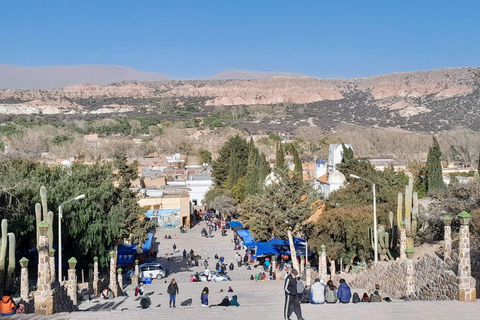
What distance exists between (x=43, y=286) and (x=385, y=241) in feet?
57.3

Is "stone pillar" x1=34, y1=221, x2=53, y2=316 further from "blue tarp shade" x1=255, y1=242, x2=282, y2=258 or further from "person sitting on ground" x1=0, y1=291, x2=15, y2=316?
"blue tarp shade" x1=255, y1=242, x2=282, y2=258

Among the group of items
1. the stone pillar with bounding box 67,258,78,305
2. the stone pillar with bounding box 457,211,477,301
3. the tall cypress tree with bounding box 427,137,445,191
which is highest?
the tall cypress tree with bounding box 427,137,445,191

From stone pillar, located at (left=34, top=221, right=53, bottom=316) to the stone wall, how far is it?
9645 mm

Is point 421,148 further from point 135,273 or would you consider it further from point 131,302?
point 131,302

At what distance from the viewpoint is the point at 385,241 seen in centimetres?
2750

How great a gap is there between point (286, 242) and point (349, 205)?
6.22 meters

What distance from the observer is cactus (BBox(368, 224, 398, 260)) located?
89.7ft

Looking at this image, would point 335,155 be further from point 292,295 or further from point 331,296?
point 292,295

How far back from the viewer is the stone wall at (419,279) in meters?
15.6

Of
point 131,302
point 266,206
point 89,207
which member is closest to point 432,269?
point 131,302

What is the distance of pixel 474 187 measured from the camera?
3175 centimetres

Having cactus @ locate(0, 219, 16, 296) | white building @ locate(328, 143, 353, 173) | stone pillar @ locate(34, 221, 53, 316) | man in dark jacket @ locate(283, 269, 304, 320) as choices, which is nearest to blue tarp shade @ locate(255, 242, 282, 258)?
cactus @ locate(0, 219, 16, 296)

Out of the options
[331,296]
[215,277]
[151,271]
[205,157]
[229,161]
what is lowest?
[215,277]

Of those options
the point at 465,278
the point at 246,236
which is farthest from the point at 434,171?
the point at 465,278
